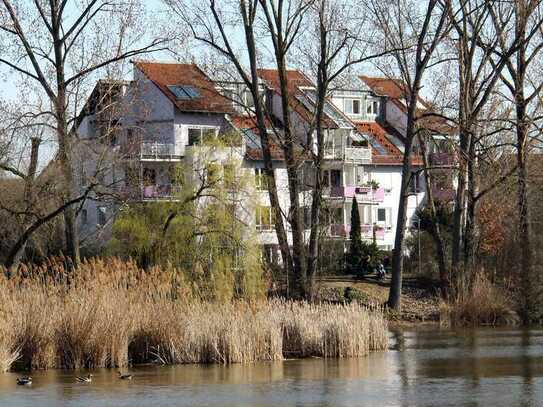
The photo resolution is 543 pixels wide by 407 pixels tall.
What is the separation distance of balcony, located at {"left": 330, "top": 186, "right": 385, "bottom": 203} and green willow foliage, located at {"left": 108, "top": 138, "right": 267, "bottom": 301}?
91.0 feet

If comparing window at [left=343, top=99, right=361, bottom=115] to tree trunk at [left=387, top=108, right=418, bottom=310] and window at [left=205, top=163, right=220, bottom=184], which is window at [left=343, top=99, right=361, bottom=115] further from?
tree trunk at [left=387, top=108, right=418, bottom=310]

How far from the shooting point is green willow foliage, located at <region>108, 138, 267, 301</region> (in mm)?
44000

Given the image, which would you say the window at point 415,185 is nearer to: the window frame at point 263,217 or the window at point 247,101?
the window at point 247,101

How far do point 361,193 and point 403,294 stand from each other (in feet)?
89.4

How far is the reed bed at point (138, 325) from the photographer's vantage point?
25.8 meters

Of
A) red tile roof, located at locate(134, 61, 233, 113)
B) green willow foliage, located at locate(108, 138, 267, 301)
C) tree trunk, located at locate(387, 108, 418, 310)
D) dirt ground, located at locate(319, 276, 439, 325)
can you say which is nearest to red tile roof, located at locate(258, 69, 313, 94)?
red tile roof, located at locate(134, 61, 233, 113)

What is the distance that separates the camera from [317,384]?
23750 millimetres

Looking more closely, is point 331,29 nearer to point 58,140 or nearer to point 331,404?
Answer: point 58,140

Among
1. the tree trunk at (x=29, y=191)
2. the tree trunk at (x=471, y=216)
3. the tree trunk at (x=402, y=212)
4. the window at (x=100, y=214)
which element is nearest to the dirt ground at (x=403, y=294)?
the tree trunk at (x=402, y=212)

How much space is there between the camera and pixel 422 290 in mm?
52344

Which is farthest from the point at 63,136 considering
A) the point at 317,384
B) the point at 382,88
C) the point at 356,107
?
the point at 356,107

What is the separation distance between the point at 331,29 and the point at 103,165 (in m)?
9.60

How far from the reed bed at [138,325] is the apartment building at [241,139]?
36.9 ft

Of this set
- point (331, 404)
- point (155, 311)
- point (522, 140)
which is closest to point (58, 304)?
point (155, 311)
